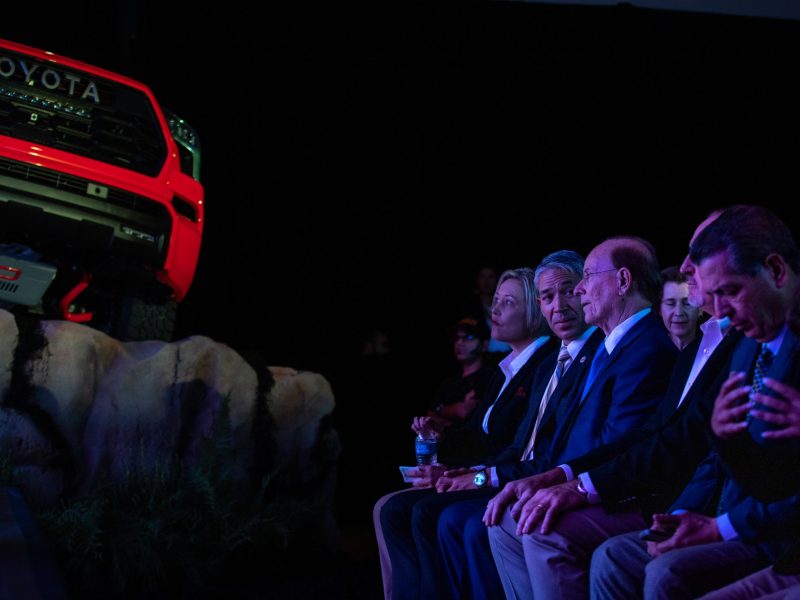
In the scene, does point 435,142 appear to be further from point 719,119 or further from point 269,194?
point 719,119

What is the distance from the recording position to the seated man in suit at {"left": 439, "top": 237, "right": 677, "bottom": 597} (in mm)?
2303

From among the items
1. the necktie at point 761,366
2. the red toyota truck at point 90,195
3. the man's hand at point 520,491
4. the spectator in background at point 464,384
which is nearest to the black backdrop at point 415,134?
the red toyota truck at point 90,195

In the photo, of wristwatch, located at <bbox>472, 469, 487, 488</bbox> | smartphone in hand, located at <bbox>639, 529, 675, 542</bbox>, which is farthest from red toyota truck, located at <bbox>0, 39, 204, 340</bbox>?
smartphone in hand, located at <bbox>639, 529, 675, 542</bbox>

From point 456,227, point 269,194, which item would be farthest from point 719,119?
point 269,194

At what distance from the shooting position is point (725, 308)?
174 cm

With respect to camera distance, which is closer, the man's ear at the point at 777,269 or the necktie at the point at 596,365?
the man's ear at the point at 777,269

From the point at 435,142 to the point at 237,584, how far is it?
4131 mm

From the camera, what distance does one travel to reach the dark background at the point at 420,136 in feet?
20.8

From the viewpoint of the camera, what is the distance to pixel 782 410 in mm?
1569

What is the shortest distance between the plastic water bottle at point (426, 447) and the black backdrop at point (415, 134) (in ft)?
9.91

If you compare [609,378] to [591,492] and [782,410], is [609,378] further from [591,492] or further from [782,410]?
[782,410]

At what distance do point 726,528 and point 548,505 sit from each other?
0.43 m

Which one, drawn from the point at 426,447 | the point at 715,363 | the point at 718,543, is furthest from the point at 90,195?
the point at 718,543

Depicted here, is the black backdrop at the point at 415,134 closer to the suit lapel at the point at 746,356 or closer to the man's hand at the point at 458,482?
the man's hand at the point at 458,482
